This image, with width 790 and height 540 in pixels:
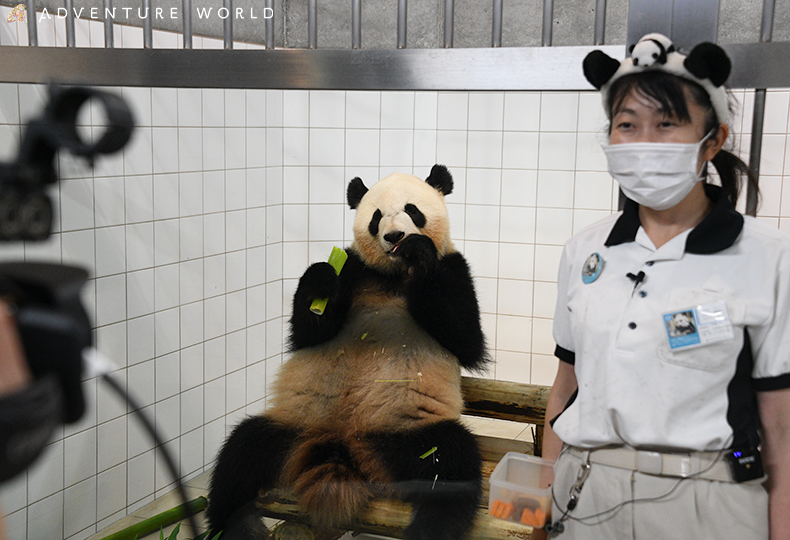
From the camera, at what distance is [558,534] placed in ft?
4.04

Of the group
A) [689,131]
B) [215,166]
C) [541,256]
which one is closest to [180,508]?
[215,166]

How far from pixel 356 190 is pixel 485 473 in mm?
853

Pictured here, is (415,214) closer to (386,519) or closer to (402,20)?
(402,20)

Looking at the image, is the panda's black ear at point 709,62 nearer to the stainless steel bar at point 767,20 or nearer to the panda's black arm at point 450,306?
the stainless steel bar at point 767,20

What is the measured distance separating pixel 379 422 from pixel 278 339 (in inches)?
17.0

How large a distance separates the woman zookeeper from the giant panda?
21.5 inches

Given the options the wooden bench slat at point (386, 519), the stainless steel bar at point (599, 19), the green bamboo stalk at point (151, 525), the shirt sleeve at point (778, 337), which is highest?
the stainless steel bar at point (599, 19)

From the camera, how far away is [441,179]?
5.67 feet

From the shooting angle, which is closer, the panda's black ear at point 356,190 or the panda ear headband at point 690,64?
the panda ear headband at point 690,64

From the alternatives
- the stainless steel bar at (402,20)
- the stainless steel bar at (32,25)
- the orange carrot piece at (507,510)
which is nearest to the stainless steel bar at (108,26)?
the stainless steel bar at (32,25)

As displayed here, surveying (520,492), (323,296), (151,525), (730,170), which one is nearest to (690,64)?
(730,170)

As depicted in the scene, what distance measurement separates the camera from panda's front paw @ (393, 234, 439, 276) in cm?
167

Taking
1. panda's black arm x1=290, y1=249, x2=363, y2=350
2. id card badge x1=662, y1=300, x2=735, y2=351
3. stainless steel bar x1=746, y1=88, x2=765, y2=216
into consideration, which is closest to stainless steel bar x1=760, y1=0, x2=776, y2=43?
stainless steel bar x1=746, y1=88, x2=765, y2=216

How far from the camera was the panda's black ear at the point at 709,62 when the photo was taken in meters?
1.05
